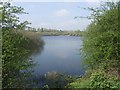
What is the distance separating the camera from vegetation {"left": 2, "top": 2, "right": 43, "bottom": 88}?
23.0 ft

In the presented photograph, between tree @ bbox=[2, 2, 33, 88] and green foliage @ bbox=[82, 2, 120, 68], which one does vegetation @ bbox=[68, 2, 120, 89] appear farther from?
tree @ bbox=[2, 2, 33, 88]

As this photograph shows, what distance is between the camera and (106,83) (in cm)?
808

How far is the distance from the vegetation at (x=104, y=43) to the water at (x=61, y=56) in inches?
58.2

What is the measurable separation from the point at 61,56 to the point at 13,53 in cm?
805

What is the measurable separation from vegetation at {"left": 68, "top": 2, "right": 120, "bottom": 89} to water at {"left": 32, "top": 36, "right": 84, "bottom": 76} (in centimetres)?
148

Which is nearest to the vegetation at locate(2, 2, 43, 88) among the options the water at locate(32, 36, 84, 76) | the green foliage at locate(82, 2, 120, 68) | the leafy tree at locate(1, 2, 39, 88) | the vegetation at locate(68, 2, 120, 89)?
the leafy tree at locate(1, 2, 39, 88)

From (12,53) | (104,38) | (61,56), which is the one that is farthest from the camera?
(61,56)

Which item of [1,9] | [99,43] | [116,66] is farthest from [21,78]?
[116,66]

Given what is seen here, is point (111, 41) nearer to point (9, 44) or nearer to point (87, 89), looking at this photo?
point (87, 89)

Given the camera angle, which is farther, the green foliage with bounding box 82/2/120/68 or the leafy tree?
the green foliage with bounding box 82/2/120/68

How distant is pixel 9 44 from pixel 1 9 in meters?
0.85

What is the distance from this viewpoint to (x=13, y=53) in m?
7.16

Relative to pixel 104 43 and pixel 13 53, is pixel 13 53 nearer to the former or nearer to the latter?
pixel 13 53

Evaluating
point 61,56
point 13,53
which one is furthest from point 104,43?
point 61,56
